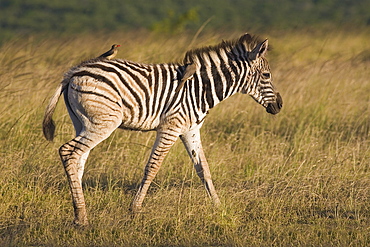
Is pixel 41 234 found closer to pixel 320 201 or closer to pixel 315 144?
pixel 320 201

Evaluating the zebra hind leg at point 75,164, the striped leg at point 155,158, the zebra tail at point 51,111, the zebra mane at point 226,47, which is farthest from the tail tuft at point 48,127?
the zebra mane at point 226,47

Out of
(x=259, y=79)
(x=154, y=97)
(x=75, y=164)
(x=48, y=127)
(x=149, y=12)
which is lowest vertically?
(x=75, y=164)

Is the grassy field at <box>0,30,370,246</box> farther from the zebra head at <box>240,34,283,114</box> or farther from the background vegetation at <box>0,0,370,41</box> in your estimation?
the background vegetation at <box>0,0,370,41</box>

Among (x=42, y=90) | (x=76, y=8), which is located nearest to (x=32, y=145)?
(x=42, y=90)

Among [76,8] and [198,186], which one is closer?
[198,186]

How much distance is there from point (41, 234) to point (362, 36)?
18.5 meters

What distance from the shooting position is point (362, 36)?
21.0 m

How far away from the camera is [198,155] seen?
623 centimetres

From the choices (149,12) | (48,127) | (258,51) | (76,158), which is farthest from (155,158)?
(149,12)

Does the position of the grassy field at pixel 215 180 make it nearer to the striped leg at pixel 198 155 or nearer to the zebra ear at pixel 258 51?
the striped leg at pixel 198 155

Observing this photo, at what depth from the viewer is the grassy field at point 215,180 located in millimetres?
5164

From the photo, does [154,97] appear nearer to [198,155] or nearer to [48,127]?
[198,155]

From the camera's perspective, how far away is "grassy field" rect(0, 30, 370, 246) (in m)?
5.16

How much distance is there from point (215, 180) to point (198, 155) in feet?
2.26
